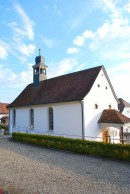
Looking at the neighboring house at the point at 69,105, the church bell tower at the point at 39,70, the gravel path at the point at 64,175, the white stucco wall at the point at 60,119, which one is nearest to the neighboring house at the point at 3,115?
the neighboring house at the point at 69,105

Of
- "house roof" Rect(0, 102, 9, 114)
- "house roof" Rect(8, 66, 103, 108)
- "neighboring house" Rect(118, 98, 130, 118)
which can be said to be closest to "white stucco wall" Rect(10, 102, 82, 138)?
"house roof" Rect(8, 66, 103, 108)

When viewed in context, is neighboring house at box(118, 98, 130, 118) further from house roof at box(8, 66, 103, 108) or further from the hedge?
the hedge

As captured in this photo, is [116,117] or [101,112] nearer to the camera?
[116,117]

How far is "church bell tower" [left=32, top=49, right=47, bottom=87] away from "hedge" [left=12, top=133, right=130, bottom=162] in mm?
11431

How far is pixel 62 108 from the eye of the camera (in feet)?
74.9

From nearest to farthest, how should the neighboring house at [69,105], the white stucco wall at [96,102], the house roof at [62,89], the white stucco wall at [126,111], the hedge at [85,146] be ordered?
the hedge at [85,146]
the white stucco wall at [96,102]
the neighboring house at [69,105]
the house roof at [62,89]
the white stucco wall at [126,111]

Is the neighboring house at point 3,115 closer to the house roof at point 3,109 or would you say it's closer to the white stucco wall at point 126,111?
the house roof at point 3,109

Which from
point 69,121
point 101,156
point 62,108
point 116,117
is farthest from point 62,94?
point 101,156

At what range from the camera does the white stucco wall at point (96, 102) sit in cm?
2106

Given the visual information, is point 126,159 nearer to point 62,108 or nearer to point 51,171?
point 51,171

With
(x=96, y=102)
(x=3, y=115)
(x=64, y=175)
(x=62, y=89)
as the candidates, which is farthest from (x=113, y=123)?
(x=3, y=115)

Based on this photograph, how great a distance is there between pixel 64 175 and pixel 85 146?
216 inches

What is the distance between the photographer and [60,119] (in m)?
23.0

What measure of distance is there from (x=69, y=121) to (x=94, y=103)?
10.3 feet
